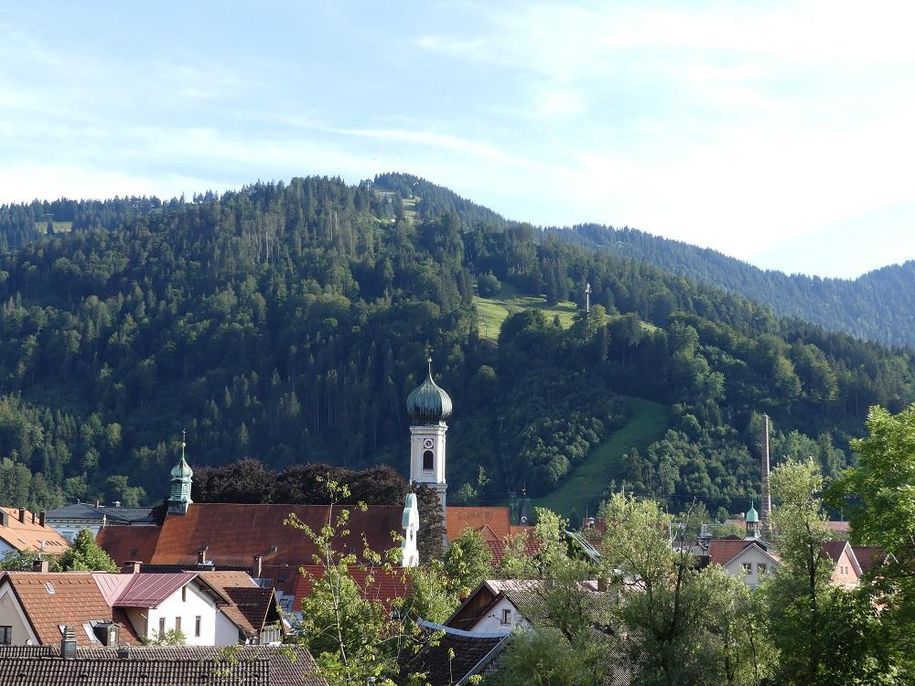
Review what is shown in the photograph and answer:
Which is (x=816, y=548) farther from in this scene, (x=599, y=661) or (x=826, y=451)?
(x=826, y=451)

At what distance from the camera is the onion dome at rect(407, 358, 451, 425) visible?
13300 centimetres

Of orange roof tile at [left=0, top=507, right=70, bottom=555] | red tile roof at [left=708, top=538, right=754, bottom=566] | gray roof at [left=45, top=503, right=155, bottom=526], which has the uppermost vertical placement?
red tile roof at [left=708, top=538, right=754, bottom=566]

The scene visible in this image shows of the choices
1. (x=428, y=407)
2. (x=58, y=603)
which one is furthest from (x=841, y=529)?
(x=58, y=603)

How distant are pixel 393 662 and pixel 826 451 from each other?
17267 cm

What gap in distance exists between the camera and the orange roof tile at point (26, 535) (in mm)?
108438

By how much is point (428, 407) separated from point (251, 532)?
95.0 ft

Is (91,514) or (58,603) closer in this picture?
(58,603)

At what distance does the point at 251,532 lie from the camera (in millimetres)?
107250

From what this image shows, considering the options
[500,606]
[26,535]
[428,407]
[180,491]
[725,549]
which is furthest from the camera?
[428,407]

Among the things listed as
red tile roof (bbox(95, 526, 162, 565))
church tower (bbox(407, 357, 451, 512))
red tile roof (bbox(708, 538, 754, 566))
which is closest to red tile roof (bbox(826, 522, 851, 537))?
red tile roof (bbox(708, 538, 754, 566))

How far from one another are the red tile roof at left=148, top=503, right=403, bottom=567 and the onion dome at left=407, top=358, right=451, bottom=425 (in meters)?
24.9

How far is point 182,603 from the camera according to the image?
53531 millimetres

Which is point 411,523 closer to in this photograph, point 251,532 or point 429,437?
point 251,532

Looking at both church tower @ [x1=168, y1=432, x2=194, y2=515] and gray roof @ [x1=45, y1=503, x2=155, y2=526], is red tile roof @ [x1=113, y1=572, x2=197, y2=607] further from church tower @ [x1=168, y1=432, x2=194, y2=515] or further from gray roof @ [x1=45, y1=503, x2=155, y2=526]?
gray roof @ [x1=45, y1=503, x2=155, y2=526]
